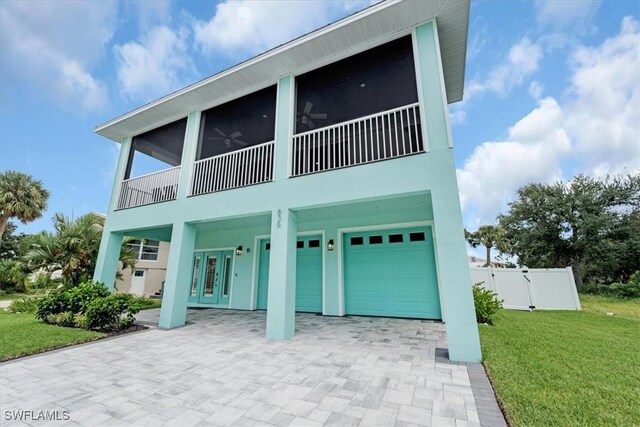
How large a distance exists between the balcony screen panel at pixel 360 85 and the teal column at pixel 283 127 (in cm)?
38

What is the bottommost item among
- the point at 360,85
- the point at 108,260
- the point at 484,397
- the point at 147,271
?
the point at 484,397

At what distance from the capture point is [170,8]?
10094 millimetres

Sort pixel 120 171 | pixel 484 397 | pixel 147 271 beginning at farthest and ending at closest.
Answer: pixel 147 271
pixel 120 171
pixel 484 397

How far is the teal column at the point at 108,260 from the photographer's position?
7.41 metres

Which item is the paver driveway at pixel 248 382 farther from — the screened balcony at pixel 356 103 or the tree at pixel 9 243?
the tree at pixel 9 243

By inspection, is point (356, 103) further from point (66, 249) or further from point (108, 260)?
point (66, 249)

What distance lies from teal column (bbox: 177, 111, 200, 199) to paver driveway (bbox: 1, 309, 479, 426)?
3.71 meters

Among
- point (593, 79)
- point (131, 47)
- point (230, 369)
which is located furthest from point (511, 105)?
point (131, 47)

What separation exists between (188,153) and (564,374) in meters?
8.62

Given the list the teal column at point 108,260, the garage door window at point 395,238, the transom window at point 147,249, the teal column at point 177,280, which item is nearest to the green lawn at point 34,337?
the teal column at point 177,280

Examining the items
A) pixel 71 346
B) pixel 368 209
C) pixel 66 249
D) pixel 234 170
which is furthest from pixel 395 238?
pixel 66 249

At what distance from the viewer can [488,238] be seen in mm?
22453

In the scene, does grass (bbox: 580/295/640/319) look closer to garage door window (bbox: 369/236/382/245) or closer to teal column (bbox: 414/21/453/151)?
garage door window (bbox: 369/236/382/245)

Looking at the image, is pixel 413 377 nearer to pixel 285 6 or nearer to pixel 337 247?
pixel 337 247
